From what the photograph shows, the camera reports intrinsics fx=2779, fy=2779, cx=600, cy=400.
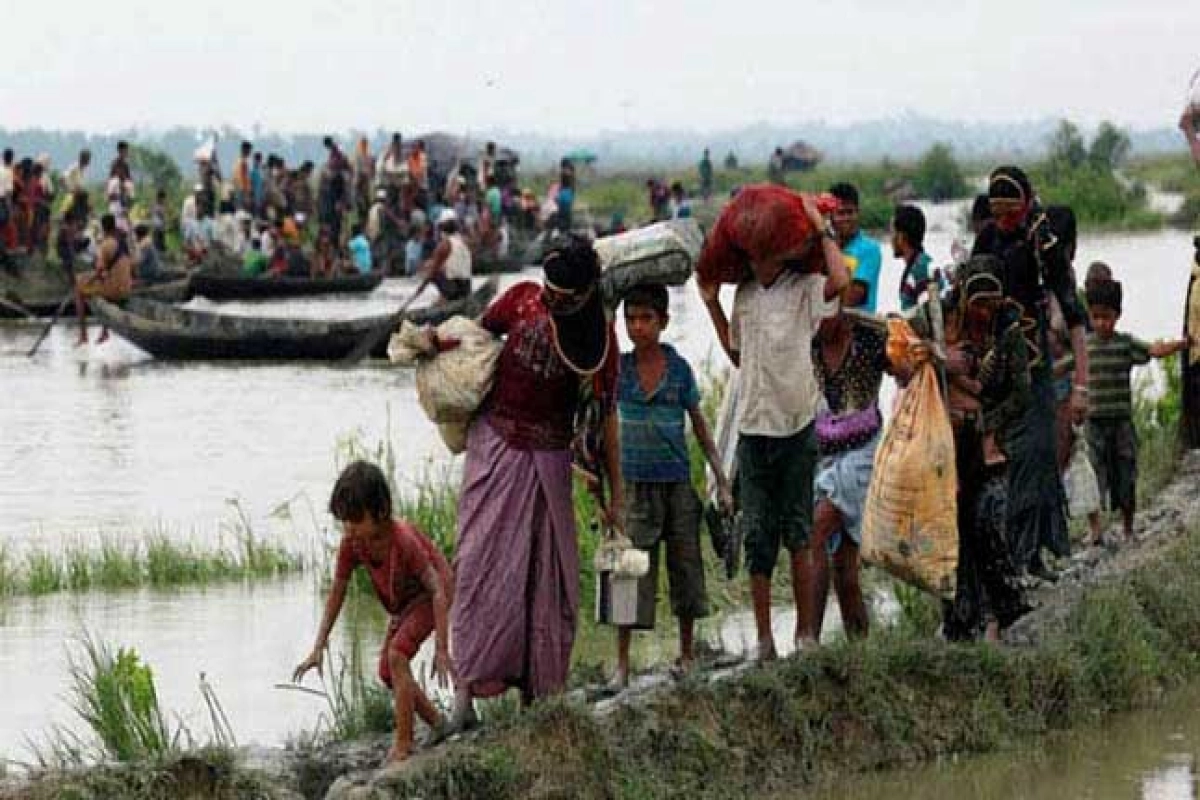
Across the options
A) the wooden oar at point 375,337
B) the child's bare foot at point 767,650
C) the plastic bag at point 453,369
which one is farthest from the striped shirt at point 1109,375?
the wooden oar at point 375,337

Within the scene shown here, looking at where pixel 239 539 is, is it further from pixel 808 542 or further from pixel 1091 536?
pixel 808 542

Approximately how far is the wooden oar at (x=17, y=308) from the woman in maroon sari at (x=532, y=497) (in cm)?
2208

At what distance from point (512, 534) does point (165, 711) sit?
6.87ft

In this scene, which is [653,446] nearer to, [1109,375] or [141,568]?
[1109,375]

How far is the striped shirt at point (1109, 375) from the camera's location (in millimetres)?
10695

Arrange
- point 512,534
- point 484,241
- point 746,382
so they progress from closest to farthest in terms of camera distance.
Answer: point 512,534 < point 746,382 < point 484,241

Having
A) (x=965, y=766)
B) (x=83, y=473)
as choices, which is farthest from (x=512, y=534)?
(x=83, y=473)

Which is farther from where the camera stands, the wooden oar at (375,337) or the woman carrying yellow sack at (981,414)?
the wooden oar at (375,337)

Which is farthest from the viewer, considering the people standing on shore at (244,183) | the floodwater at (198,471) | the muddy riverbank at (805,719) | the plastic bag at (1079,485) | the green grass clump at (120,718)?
Result: the people standing on shore at (244,183)

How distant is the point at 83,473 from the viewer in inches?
704

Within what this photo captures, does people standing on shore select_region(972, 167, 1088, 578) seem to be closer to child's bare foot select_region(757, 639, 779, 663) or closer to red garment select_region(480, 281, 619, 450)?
child's bare foot select_region(757, 639, 779, 663)

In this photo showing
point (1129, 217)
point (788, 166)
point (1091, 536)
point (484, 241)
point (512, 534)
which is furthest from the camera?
point (788, 166)

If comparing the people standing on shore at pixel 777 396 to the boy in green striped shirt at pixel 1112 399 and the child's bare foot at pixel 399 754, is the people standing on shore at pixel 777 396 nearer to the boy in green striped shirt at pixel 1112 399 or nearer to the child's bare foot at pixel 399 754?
the child's bare foot at pixel 399 754

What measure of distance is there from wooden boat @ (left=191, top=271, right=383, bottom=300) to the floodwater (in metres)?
0.26
